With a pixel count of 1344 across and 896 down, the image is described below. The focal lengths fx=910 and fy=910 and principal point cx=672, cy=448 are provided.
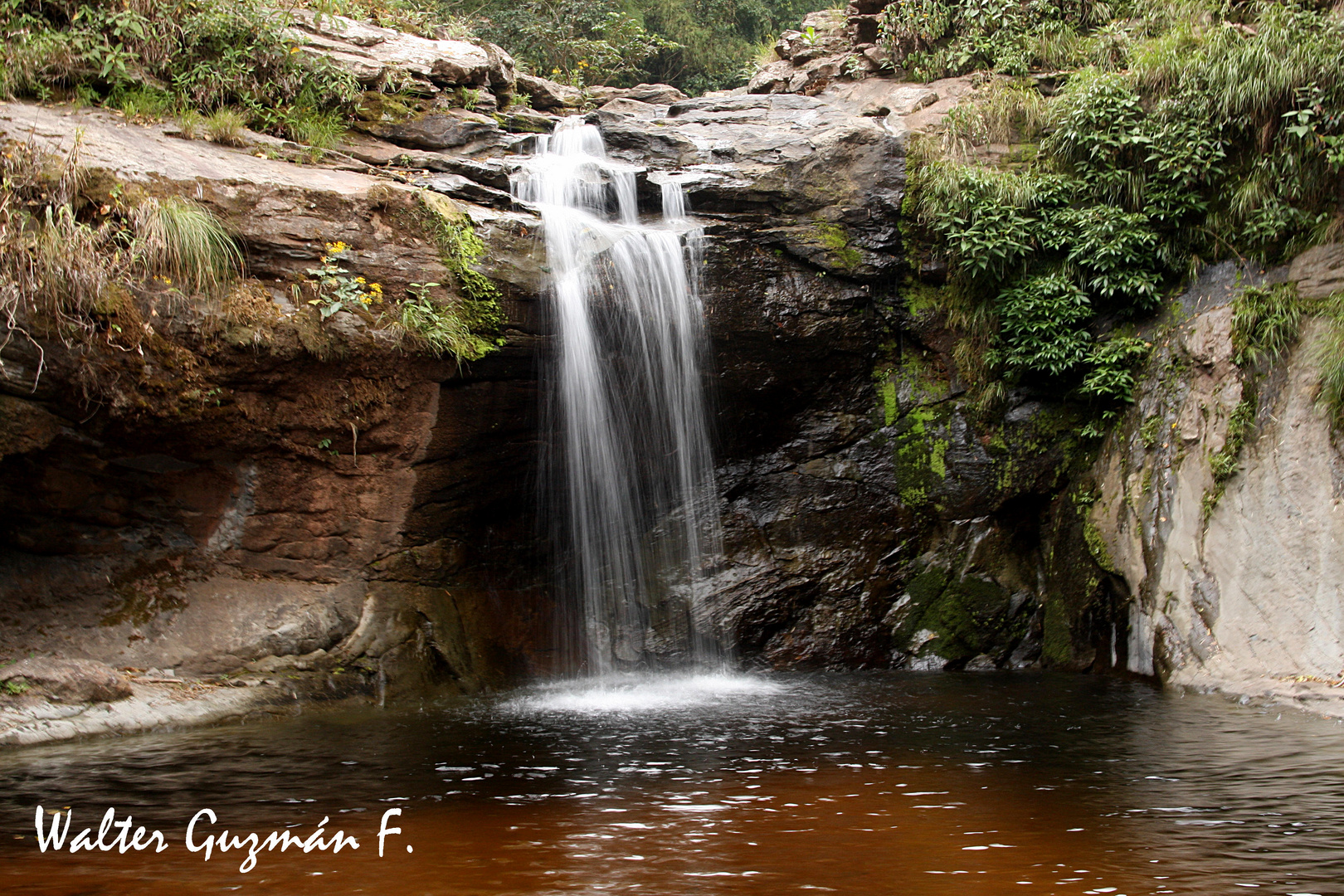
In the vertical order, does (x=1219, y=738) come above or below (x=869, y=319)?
below

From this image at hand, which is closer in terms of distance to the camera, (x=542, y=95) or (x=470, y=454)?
(x=470, y=454)

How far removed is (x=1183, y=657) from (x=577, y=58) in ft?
49.1

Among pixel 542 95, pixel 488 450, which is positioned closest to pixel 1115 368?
pixel 488 450

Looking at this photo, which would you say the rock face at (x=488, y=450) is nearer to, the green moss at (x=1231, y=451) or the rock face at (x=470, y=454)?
the rock face at (x=470, y=454)

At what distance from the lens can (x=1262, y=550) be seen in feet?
25.2

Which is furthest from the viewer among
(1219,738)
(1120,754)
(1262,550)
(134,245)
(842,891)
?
(1262,550)

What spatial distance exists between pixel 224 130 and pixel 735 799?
813cm

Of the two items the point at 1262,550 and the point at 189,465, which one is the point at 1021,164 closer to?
the point at 1262,550

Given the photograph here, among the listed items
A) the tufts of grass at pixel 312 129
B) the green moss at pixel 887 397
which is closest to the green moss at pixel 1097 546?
the green moss at pixel 887 397

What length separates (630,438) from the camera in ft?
30.8

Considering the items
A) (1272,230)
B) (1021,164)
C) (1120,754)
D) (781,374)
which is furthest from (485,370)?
(1272,230)

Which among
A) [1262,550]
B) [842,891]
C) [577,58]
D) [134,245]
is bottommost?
[842,891]

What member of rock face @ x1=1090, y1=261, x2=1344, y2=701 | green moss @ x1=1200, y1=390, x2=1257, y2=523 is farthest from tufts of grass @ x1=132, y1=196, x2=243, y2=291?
green moss @ x1=1200, y1=390, x2=1257, y2=523

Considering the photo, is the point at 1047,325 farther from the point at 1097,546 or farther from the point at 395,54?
the point at 395,54
